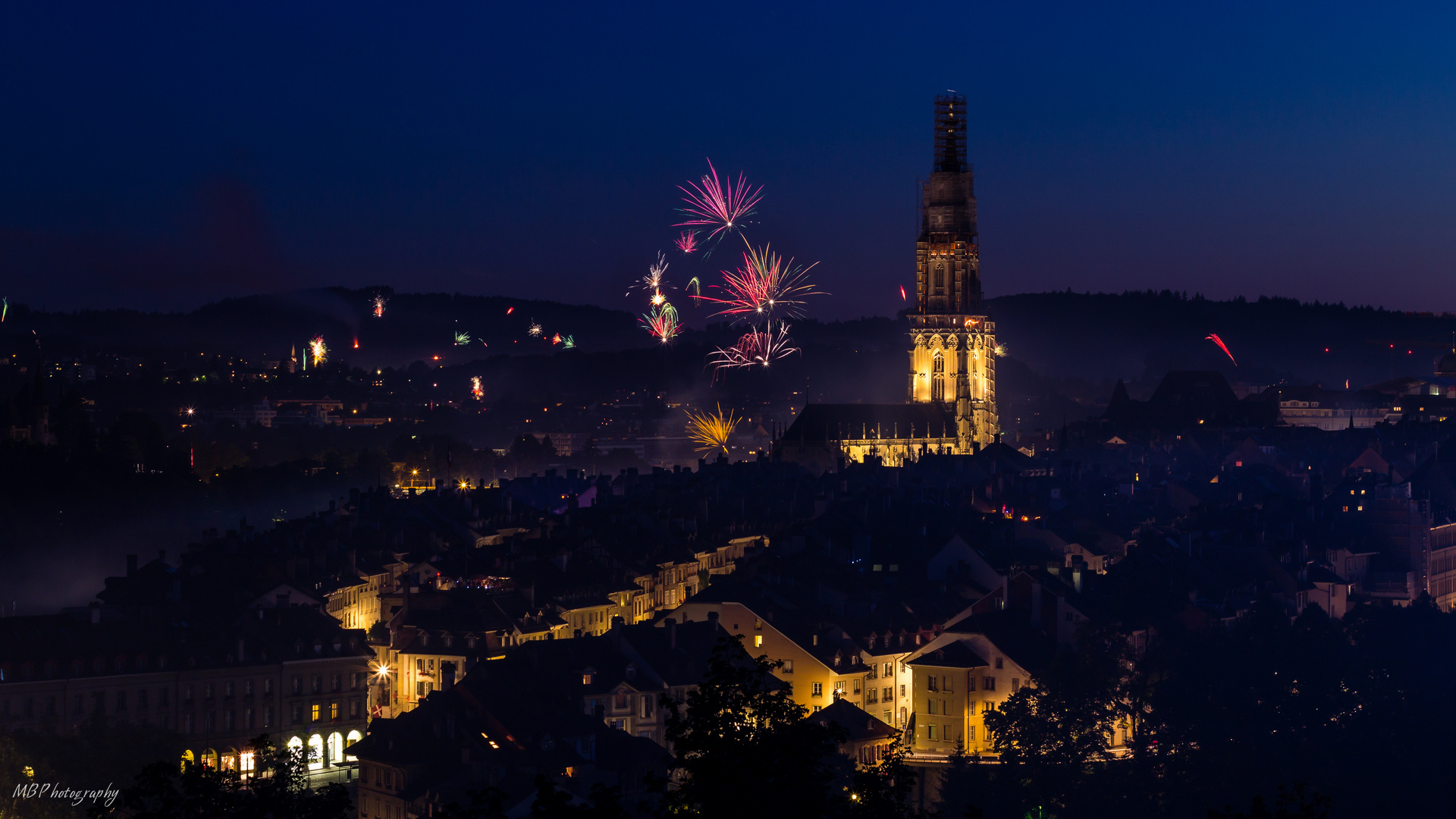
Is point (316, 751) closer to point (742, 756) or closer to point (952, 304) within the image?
point (742, 756)

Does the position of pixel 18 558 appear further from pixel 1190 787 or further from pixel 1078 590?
pixel 1190 787

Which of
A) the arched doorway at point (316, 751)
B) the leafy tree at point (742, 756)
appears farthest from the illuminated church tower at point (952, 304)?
the leafy tree at point (742, 756)

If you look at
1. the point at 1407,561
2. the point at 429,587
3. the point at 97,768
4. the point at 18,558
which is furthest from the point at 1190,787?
the point at 18,558

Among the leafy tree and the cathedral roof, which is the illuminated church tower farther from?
the leafy tree

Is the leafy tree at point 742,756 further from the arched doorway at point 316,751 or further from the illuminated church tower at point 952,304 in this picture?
the illuminated church tower at point 952,304

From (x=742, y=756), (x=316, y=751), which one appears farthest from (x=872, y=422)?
(x=742, y=756)

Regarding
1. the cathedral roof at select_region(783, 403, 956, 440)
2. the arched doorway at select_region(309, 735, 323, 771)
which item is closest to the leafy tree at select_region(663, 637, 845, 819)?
the arched doorway at select_region(309, 735, 323, 771)
